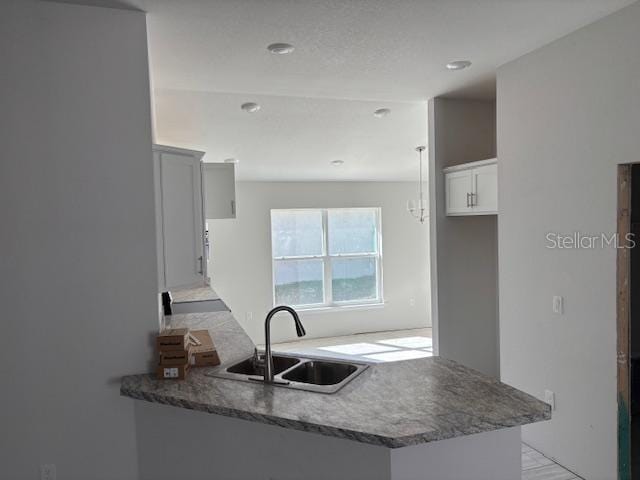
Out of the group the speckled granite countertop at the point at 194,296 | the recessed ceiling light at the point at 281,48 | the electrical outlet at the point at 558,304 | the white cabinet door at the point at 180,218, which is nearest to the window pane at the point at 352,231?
the speckled granite countertop at the point at 194,296

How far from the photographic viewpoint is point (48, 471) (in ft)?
8.15

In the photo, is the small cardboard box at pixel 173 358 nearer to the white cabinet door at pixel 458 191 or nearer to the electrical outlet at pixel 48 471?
the electrical outlet at pixel 48 471

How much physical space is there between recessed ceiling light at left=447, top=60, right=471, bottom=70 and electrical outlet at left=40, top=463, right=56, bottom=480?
10.9ft

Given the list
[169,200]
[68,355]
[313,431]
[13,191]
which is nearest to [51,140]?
[13,191]

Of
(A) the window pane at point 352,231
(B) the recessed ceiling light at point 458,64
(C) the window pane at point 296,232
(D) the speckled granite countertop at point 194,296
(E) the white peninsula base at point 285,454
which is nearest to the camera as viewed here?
(E) the white peninsula base at point 285,454

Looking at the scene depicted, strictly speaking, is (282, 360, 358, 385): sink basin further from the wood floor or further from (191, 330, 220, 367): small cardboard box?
the wood floor

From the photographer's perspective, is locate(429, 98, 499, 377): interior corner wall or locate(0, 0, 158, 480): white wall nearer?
locate(0, 0, 158, 480): white wall

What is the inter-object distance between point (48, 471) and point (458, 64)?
3.40 meters

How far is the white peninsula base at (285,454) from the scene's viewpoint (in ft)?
6.32

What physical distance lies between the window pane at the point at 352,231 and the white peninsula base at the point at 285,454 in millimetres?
5959

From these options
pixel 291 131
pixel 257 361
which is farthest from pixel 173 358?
pixel 291 131

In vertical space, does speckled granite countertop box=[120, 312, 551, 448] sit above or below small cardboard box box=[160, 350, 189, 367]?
below

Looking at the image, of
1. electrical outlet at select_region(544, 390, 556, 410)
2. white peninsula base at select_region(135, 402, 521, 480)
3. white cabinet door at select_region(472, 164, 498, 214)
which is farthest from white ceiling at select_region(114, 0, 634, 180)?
electrical outlet at select_region(544, 390, 556, 410)

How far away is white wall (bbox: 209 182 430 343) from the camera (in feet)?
25.1
